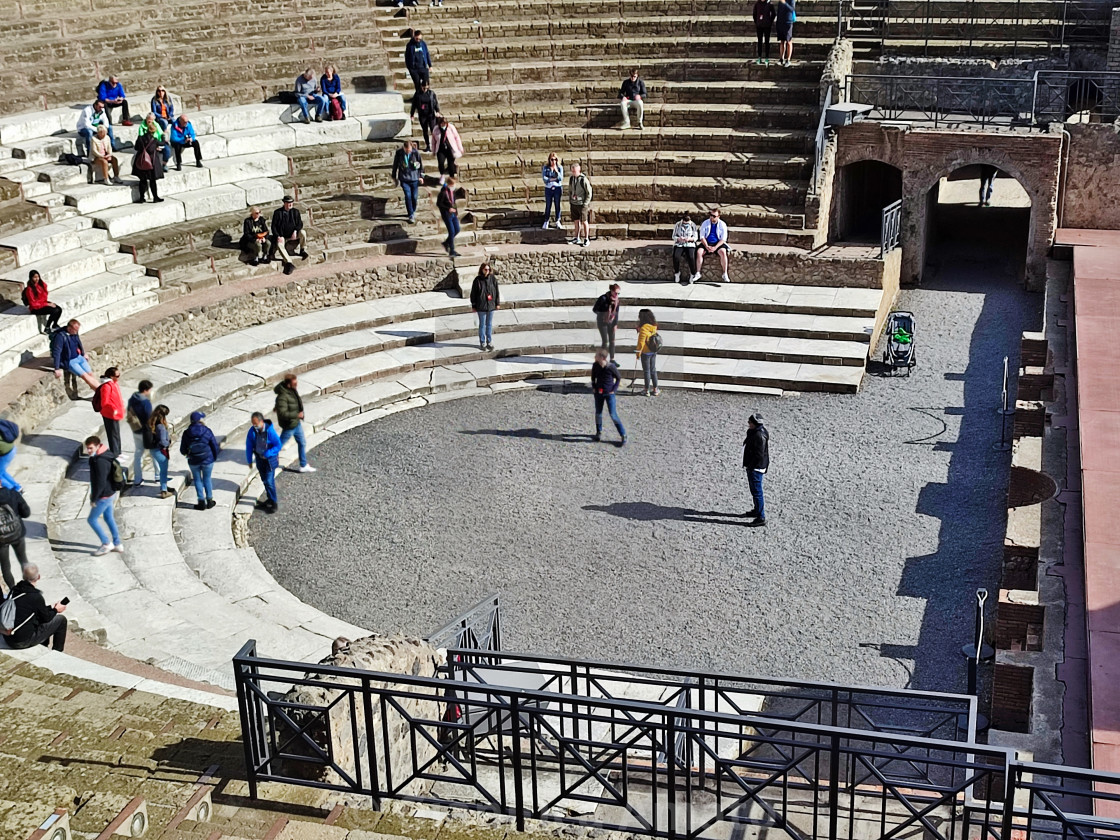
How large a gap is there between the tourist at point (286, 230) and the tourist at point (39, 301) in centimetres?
456

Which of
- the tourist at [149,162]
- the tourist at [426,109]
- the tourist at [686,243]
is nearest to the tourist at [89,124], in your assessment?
the tourist at [149,162]

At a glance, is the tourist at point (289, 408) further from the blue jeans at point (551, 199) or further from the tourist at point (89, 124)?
the blue jeans at point (551, 199)

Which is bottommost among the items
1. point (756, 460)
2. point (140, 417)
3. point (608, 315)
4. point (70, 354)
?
point (756, 460)

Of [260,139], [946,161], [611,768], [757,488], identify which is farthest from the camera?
[260,139]

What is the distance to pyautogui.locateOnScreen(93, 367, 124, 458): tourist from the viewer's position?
655 inches

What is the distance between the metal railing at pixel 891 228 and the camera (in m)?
23.6

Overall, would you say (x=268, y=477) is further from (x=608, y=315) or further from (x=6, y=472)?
(x=608, y=315)

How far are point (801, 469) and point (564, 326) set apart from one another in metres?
6.00

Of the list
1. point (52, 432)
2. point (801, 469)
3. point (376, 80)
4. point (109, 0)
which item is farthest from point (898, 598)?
point (109, 0)

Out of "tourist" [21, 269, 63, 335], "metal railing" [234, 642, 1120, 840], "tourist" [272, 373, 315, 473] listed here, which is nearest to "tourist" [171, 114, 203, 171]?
"tourist" [21, 269, 63, 335]

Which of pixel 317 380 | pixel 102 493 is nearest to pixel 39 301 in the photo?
pixel 317 380

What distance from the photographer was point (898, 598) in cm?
1488

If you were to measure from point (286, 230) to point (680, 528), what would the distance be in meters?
9.82

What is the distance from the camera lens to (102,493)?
14.6 meters
